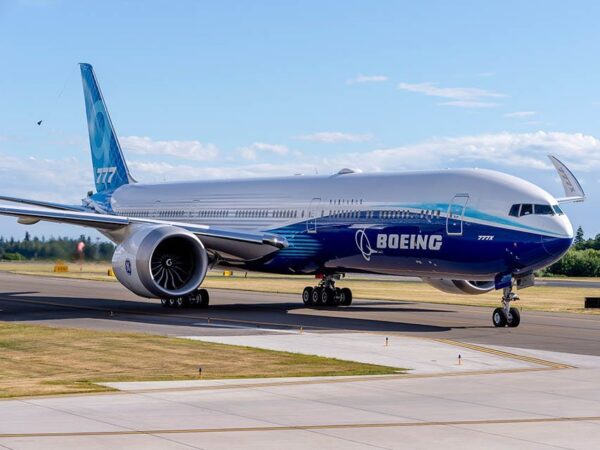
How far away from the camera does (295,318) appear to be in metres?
35.3

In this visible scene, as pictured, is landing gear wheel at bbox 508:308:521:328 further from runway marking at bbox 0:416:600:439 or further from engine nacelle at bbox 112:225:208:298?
runway marking at bbox 0:416:600:439

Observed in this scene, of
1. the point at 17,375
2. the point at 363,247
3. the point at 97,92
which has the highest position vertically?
the point at 97,92

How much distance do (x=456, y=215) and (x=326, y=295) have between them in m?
9.50

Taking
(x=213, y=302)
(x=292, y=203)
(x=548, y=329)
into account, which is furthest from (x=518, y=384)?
(x=213, y=302)

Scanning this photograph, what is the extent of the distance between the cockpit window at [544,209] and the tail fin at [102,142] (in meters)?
24.2

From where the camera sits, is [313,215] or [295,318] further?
[313,215]

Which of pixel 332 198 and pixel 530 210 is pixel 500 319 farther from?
pixel 332 198

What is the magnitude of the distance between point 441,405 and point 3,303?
91.9 feet

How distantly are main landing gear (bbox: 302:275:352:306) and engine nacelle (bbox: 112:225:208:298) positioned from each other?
582cm

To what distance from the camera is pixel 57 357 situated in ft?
74.8

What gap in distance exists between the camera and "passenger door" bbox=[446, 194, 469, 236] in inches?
1281

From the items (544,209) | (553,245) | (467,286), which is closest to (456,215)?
(544,209)

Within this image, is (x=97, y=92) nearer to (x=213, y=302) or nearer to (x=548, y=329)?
(x=213, y=302)

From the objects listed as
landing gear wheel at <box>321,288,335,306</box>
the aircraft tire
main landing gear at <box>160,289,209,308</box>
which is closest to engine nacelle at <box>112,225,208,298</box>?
main landing gear at <box>160,289,209,308</box>
